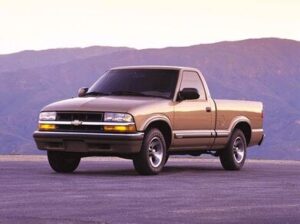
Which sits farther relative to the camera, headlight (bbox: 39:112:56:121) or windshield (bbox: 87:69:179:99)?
windshield (bbox: 87:69:179:99)

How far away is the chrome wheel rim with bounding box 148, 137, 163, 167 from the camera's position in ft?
53.3

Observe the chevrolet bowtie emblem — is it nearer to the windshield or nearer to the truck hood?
the truck hood

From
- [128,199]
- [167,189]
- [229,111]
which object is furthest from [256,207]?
[229,111]

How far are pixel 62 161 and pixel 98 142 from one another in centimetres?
152

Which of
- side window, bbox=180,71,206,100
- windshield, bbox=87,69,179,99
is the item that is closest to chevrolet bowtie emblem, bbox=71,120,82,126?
windshield, bbox=87,69,179,99

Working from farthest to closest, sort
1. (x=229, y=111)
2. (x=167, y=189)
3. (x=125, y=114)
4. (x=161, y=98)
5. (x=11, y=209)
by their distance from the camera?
(x=229, y=111)
(x=161, y=98)
(x=125, y=114)
(x=167, y=189)
(x=11, y=209)

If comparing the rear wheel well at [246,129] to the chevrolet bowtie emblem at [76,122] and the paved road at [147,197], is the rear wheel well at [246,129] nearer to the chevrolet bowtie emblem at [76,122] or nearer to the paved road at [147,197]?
the paved road at [147,197]

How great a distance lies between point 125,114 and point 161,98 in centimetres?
123

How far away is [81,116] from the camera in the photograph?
52.3 ft

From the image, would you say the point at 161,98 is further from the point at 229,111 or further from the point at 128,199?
the point at 128,199

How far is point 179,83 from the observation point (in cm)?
1727

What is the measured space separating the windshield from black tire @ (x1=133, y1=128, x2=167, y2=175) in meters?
0.95

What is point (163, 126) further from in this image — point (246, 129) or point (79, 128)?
point (246, 129)

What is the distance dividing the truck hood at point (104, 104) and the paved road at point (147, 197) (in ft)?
3.78
